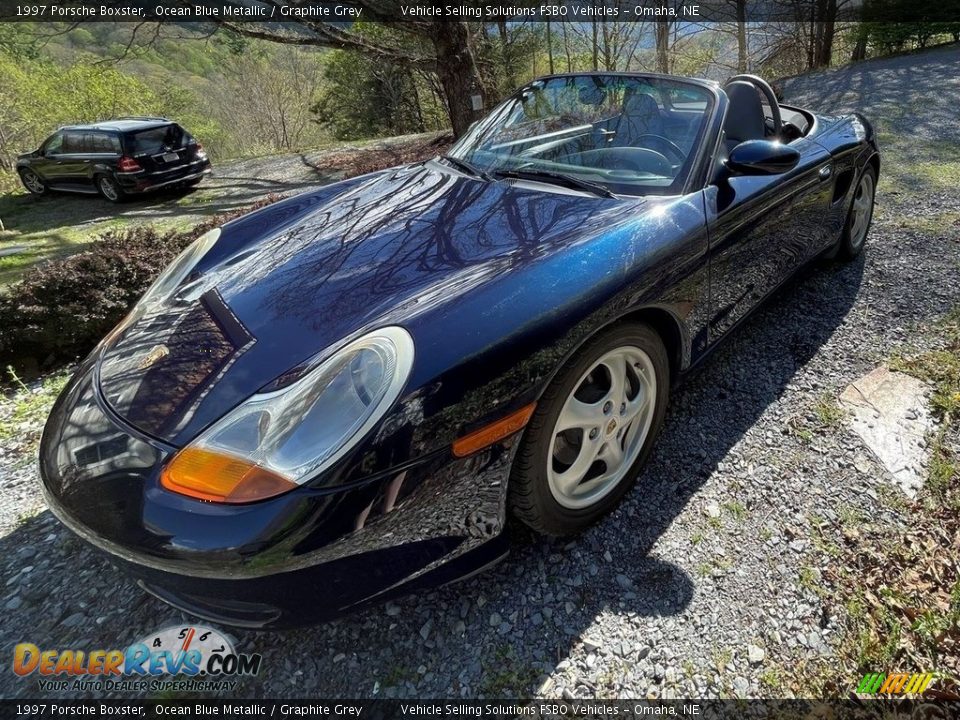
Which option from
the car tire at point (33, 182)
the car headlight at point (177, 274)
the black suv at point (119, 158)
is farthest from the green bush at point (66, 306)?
the car tire at point (33, 182)

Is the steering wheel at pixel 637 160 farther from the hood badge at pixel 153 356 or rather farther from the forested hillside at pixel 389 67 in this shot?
the forested hillside at pixel 389 67

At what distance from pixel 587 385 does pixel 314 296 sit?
0.91 meters

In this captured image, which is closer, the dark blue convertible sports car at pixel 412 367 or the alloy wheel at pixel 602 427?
the dark blue convertible sports car at pixel 412 367

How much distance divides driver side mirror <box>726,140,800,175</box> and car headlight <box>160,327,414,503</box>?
5.08 feet

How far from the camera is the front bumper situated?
122cm

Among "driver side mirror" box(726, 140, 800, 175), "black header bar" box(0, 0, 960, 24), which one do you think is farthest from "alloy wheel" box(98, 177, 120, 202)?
"driver side mirror" box(726, 140, 800, 175)

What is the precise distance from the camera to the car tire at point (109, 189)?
1015 centimetres

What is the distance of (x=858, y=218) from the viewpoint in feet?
11.2

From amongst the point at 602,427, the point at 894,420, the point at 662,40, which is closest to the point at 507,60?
the point at 662,40

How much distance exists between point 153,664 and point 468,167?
2.19 metres

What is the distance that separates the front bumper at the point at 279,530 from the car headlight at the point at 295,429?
4 cm

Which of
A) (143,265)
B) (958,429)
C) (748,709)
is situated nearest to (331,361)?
(748,709)

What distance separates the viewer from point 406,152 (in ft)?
43.6

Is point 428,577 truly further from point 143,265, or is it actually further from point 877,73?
point 877,73
